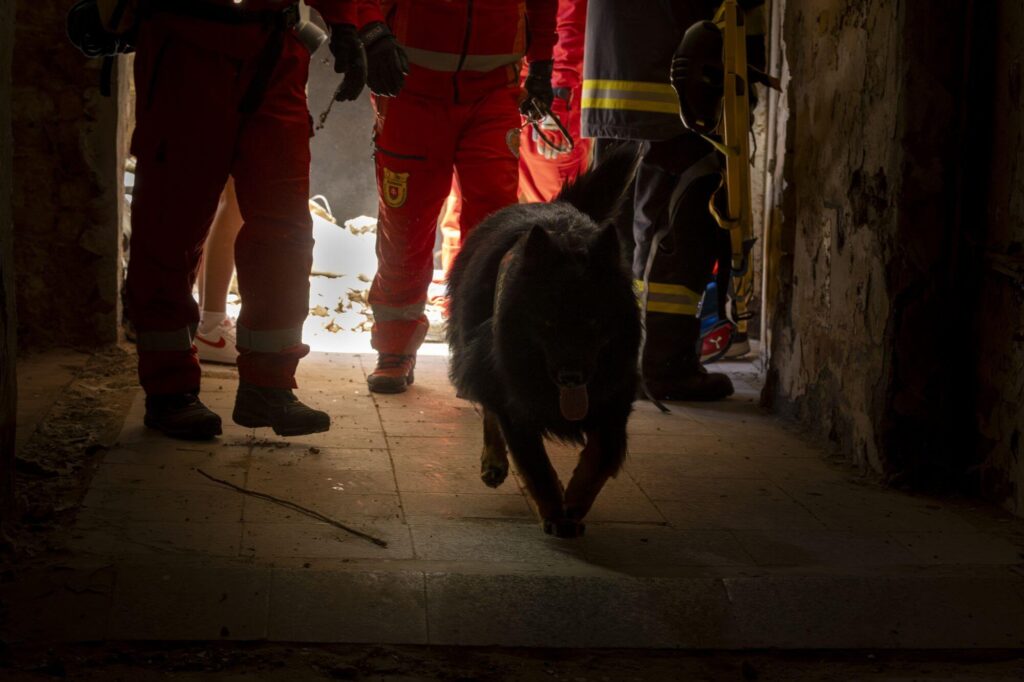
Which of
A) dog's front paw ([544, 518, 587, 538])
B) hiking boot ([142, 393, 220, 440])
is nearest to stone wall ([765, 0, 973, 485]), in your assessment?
dog's front paw ([544, 518, 587, 538])

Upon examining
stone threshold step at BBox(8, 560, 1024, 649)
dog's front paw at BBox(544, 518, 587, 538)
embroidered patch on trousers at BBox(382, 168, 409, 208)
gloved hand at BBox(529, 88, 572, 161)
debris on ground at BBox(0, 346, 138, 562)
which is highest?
gloved hand at BBox(529, 88, 572, 161)

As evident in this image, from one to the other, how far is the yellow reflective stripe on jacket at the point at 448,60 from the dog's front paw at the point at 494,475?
77.6 inches

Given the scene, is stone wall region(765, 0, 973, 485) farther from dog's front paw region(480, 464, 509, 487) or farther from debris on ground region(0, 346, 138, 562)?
debris on ground region(0, 346, 138, 562)

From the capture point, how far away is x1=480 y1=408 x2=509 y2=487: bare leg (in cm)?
418

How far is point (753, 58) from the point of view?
5695mm

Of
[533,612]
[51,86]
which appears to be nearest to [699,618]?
[533,612]

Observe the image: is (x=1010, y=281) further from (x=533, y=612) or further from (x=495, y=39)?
(x=495, y=39)

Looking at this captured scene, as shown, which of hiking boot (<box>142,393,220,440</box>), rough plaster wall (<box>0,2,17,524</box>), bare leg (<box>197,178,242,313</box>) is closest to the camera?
rough plaster wall (<box>0,2,17,524</box>)

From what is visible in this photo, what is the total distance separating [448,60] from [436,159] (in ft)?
1.40

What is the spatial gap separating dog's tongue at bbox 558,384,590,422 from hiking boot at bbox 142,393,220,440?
1418 millimetres

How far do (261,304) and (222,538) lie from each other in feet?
4.02

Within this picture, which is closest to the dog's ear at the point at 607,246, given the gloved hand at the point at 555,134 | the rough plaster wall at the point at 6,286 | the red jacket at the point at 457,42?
the rough plaster wall at the point at 6,286

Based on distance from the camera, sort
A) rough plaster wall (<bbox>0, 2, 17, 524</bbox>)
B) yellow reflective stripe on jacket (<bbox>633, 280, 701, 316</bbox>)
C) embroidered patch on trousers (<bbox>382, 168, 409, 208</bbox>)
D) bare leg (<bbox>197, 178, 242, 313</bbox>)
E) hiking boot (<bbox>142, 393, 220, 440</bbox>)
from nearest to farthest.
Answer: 1. rough plaster wall (<bbox>0, 2, 17, 524</bbox>)
2. hiking boot (<bbox>142, 393, 220, 440</bbox>)
3. embroidered patch on trousers (<bbox>382, 168, 409, 208</bbox>)
4. yellow reflective stripe on jacket (<bbox>633, 280, 701, 316</bbox>)
5. bare leg (<bbox>197, 178, 242, 313</bbox>)

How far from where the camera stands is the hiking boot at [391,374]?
5629 millimetres
